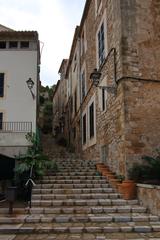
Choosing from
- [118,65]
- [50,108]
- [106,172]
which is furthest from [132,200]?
[50,108]

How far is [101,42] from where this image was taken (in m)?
13.9

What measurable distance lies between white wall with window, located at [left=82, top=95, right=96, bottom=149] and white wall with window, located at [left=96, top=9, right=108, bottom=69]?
2.22m

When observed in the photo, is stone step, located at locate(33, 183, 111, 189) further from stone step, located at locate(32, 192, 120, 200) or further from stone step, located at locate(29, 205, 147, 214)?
stone step, located at locate(29, 205, 147, 214)

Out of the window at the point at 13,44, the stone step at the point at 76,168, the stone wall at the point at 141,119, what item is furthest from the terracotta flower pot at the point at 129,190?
the window at the point at 13,44

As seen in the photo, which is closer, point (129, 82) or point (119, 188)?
point (119, 188)

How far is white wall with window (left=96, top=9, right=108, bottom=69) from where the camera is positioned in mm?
12927

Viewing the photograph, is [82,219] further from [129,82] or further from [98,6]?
[98,6]

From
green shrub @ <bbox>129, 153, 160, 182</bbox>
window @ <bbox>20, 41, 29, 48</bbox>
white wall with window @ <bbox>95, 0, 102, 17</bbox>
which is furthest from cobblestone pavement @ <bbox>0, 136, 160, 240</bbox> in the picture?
white wall with window @ <bbox>95, 0, 102, 17</bbox>

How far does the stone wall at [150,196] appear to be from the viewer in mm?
7823

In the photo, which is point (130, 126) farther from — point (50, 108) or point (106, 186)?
point (50, 108)

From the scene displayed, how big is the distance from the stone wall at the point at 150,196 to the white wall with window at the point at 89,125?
19.5ft

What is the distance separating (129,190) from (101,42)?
24.9ft

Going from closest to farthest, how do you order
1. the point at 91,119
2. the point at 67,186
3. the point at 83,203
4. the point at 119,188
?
the point at 83,203 → the point at 119,188 → the point at 67,186 → the point at 91,119

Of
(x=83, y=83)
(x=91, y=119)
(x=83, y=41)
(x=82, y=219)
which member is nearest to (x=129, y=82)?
(x=82, y=219)
